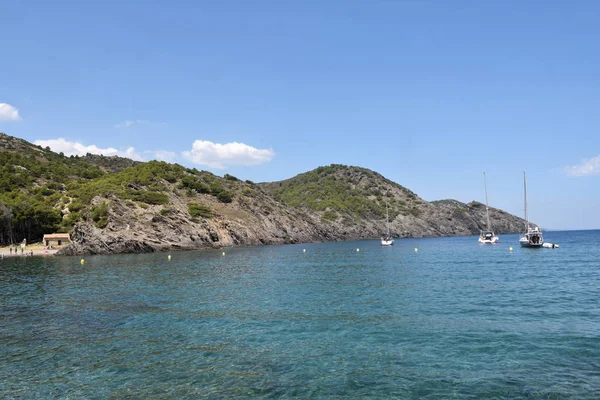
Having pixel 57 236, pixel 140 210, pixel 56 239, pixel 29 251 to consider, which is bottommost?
pixel 29 251

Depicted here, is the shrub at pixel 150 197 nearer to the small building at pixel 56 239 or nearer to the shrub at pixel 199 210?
the shrub at pixel 199 210

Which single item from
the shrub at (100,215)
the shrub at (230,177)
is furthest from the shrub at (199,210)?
the shrub at (230,177)

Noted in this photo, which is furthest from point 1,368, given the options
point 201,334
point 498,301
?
point 498,301

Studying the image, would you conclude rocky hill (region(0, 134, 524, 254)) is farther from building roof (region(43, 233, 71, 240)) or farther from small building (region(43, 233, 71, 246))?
small building (region(43, 233, 71, 246))

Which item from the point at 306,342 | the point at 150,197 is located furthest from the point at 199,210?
the point at 306,342

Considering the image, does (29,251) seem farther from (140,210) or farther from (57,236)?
(140,210)

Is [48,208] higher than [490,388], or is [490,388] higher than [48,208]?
[48,208]

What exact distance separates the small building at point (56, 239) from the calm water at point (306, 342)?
79.9 metres

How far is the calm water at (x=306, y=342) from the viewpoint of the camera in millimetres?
14094

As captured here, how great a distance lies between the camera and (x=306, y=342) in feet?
64.1

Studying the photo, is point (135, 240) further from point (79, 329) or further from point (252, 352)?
point (252, 352)

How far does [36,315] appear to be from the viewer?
27250mm

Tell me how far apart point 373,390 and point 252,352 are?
662 centimetres

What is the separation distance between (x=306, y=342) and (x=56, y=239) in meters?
112
